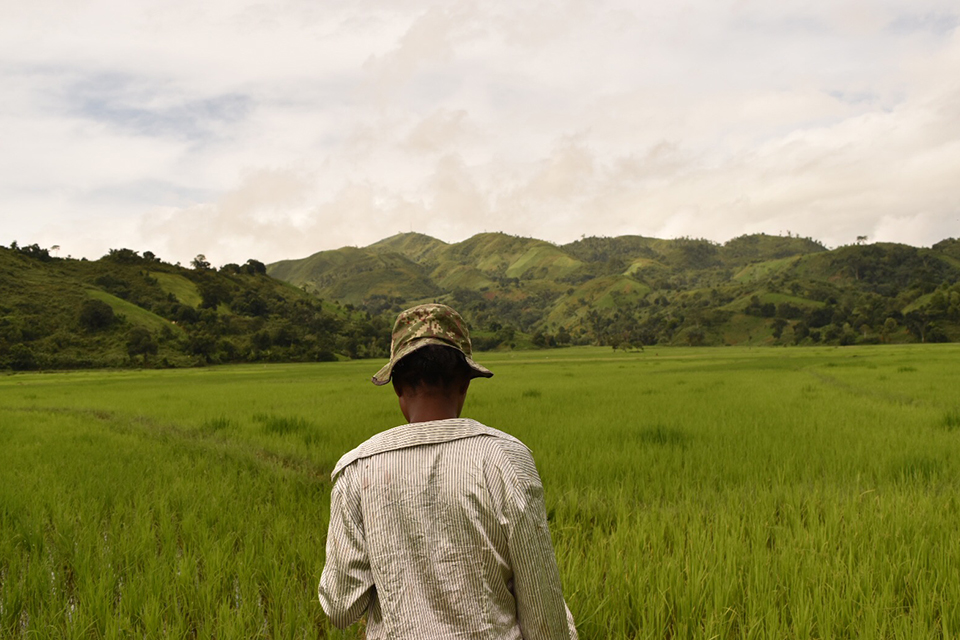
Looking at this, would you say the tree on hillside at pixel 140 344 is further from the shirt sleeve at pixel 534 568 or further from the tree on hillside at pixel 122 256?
the shirt sleeve at pixel 534 568

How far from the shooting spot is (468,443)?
5.20 feet

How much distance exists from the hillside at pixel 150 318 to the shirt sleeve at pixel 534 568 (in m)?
57.3

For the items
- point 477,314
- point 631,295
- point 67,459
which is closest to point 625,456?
point 67,459

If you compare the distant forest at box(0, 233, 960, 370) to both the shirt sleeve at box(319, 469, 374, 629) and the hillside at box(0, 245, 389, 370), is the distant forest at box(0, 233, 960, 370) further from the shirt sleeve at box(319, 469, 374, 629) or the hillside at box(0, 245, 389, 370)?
the shirt sleeve at box(319, 469, 374, 629)

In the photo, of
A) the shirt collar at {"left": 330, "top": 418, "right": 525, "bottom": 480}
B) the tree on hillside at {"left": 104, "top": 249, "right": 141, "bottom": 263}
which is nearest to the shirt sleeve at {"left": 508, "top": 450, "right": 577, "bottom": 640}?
the shirt collar at {"left": 330, "top": 418, "right": 525, "bottom": 480}

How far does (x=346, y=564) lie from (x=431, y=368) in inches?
26.6

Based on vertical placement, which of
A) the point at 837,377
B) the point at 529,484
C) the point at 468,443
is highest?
the point at 468,443

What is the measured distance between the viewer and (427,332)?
164cm

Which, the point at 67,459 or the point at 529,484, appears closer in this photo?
the point at 529,484

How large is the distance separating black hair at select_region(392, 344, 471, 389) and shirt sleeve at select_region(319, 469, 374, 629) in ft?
1.12

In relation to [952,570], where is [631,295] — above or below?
above

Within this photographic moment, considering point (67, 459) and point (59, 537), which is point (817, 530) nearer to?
point (59, 537)

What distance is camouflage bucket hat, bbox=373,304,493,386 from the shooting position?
1620mm

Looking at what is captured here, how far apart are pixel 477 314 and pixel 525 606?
522 ft
